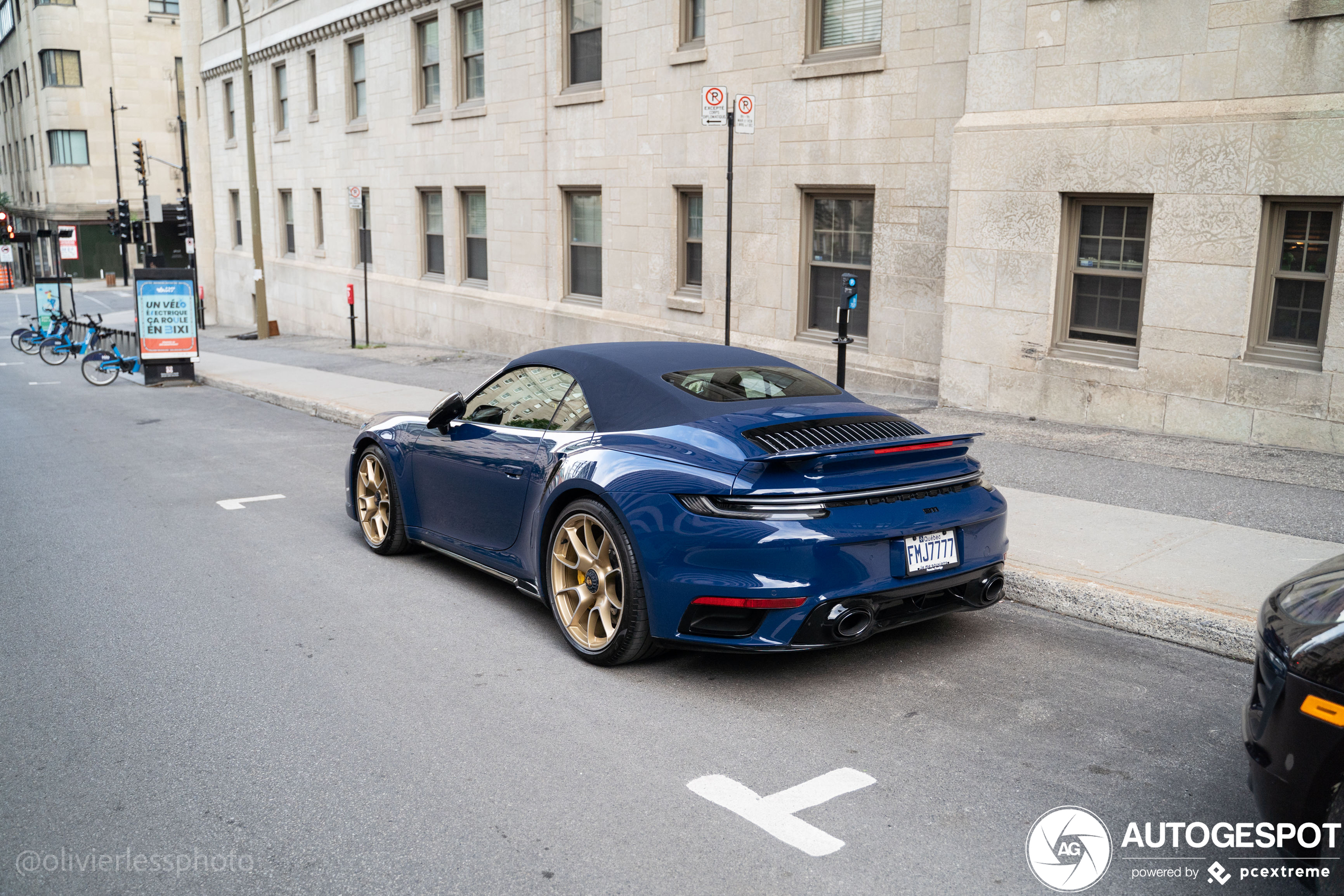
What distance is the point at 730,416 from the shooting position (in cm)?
522

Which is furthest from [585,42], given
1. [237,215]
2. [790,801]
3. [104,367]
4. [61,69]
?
[61,69]

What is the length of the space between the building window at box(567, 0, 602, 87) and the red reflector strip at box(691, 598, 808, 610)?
1483cm

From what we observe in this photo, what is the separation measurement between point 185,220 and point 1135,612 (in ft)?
125

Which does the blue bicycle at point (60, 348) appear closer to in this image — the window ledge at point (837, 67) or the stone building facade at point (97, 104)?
the window ledge at point (837, 67)

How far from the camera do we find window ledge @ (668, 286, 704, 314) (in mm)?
15920

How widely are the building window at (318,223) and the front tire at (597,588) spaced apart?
86.0 feet

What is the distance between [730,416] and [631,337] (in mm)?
12073

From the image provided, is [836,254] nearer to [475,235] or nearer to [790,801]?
[475,235]

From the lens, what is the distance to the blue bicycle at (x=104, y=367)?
1942 centimetres

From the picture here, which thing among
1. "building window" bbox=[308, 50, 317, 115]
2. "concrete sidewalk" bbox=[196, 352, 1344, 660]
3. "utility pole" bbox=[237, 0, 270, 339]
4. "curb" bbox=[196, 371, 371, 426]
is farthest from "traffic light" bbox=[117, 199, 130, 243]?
"concrete sidewalk" bbox=[196, 352, 1344, 660]

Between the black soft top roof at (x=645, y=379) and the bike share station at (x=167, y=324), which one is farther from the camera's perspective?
the bike share station at (x=167, y=324)

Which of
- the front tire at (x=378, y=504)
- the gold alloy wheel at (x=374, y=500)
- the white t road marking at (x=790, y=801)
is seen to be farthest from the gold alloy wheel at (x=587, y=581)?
the gold alloy wheel at (x=374, y=500)

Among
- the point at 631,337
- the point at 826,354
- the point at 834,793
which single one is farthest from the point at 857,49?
the point at 834,793

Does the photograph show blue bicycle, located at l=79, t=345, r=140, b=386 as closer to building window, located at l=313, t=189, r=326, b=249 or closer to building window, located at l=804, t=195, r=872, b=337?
building window, located at l=313, t=189, r=326, b=249
